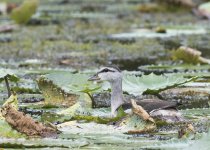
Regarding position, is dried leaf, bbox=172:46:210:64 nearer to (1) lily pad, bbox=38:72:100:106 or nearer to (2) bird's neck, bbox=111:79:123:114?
(1) lily pad, bbox=38:72:100:106

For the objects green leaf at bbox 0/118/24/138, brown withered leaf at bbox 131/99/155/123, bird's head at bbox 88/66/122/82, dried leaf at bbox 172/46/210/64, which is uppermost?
bird's head at bbox 88/66/122/82

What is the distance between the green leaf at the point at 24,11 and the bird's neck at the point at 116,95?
6021 mm

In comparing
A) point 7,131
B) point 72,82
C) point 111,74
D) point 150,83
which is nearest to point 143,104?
point 111,74

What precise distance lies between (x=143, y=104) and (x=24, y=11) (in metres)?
6.74

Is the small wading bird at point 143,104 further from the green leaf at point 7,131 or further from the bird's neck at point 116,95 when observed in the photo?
the green leaf at point 7,131

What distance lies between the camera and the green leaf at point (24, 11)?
11.4 metres

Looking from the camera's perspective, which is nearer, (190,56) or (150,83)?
(150,83)

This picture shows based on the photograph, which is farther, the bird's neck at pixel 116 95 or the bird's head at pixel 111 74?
the bird's head at pixel 111 74

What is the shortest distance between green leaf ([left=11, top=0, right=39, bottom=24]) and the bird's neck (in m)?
6.02

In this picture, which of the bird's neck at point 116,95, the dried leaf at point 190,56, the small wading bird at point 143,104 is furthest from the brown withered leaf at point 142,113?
the dried leaf at point 190,56

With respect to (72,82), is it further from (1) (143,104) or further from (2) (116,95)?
(1) (143,104)

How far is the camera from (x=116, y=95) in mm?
5469

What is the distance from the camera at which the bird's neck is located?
17.7 ft

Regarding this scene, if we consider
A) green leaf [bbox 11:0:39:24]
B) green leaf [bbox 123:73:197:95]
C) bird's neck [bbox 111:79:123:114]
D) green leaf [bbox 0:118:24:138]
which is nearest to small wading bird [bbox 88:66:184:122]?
bird's neck [bbox 111:79:123:114]
